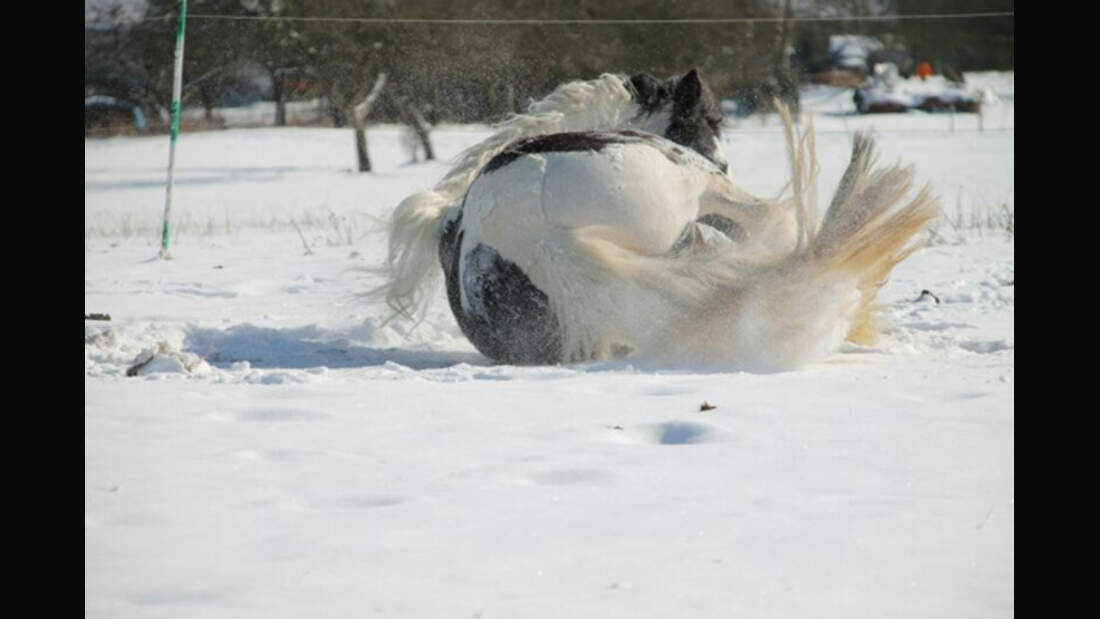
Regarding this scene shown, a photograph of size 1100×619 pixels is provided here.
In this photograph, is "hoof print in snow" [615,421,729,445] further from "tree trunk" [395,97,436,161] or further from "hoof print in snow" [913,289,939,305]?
"tree trunk" [395,97,436,161]

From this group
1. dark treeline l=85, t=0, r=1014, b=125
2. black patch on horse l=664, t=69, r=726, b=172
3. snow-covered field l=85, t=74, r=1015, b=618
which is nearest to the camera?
snow-covered field l=85, t=74, r=1015, b=618

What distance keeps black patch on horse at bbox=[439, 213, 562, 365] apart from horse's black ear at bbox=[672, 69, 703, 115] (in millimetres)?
992

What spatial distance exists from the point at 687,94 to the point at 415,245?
114 centimetres

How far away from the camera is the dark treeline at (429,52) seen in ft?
65.2

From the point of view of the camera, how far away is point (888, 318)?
5.86 m

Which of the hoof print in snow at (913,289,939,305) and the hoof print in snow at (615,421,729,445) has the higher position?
the hoof print in snow at (615,421,729,445)

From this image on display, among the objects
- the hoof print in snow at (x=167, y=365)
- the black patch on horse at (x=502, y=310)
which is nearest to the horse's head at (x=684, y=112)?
the black patch on horse at (x=502, y=310)

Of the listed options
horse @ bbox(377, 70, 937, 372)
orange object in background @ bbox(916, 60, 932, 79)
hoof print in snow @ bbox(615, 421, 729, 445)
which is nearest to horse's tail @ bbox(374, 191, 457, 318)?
horse @ bbox(377, 70, 937, 372)

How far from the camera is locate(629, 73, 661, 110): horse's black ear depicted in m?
5.46

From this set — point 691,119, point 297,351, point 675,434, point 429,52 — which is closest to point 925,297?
point 691,119

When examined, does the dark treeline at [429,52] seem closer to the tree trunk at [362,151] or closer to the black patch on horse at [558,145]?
the tree trunk at [362,151]

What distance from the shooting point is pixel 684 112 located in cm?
539

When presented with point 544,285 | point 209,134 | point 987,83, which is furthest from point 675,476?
point 987,83

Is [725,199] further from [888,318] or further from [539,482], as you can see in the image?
[539,482]
